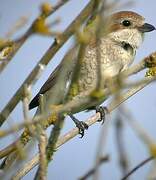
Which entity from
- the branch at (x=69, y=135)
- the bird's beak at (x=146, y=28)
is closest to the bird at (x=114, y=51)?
the bird's beak at (x=146, y=28)

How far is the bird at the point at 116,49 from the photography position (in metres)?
5.03

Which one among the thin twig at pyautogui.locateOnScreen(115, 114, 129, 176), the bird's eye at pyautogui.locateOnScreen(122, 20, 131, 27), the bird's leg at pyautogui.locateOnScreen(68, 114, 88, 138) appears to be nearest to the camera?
the thin twig at pyautogui.locateOnScreen(115, 114, 129, 176)

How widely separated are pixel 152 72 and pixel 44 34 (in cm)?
170

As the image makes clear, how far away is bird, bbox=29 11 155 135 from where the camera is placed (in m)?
5.03

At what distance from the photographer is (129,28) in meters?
5.93

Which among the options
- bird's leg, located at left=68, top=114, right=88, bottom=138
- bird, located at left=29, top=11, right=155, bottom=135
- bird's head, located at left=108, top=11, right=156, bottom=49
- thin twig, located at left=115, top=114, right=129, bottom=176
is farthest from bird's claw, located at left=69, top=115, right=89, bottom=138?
thin twig, located at left=115, top=114, right=129, bottom=176

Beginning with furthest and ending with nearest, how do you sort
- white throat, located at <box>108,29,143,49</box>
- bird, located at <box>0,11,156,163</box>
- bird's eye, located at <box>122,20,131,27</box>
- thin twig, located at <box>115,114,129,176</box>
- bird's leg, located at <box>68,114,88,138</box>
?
bird's eye, located at <box>122,20,131,27</box> → white throat, located at <box>108,29,143,49</box> → bird's leg, located at <box>68,114,88,138</box> → bird, located at <box>0,11,156,163</box> → thin twig, located at <box>115,114,129,176</box>

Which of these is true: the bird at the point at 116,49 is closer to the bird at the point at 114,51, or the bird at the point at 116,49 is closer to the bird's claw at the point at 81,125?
the bird at the point at 114,51

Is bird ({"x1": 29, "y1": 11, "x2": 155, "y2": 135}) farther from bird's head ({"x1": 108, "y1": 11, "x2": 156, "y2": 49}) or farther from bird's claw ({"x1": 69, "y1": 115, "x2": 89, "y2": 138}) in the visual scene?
bird's claw ({"x1": 69, "y1": 115, "x2": 89, "y2": 138})

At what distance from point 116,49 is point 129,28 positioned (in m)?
0.53

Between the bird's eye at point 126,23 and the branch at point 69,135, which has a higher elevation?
the branch at point 69,135

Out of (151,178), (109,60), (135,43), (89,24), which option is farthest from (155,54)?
(135,43)

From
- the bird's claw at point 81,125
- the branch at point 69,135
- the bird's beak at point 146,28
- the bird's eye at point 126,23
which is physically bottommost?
the bird's claw at point 81,125

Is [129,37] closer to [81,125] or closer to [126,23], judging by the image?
[126,23]
